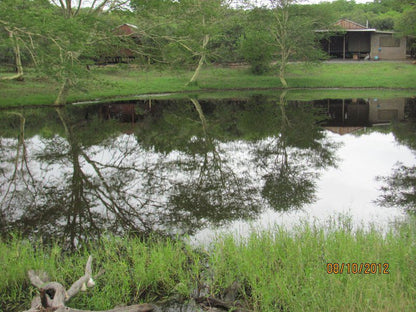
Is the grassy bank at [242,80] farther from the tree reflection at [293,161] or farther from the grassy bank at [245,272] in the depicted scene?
the grassy bank at [245,272]

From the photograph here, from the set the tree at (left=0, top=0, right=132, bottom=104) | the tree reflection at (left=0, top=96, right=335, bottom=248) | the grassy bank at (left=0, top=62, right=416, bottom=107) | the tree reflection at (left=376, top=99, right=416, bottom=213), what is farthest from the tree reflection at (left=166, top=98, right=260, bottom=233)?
the grassy bank at (left=0, top=62, right=416, bottom=107)

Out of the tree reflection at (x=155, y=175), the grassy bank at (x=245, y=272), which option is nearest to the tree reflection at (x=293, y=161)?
the tree reflection at (x=155, y=175)

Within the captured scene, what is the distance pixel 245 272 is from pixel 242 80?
32673 millimetres

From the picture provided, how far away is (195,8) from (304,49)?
13600mm

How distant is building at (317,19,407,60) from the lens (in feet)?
143

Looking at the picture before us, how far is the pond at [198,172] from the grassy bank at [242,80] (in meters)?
9.58

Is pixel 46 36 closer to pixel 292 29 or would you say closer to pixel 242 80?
pixel 292 29

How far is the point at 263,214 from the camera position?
22.2 ft

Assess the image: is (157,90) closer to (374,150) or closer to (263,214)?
(374,150)

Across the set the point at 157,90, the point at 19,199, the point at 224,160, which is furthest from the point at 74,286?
the point at 157,90

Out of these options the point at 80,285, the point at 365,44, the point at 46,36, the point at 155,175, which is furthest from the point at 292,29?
the point at 80,285

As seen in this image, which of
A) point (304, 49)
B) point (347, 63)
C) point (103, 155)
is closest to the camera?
point (103, 155)
